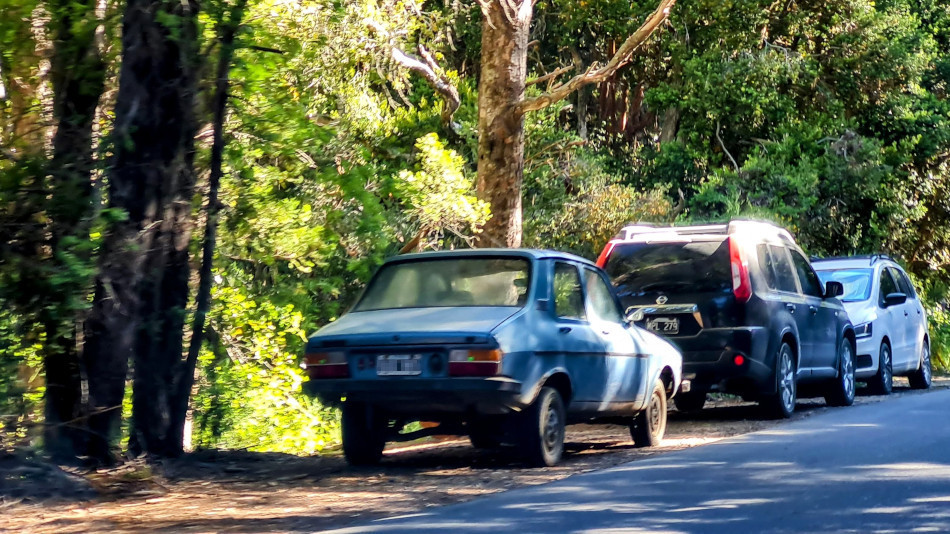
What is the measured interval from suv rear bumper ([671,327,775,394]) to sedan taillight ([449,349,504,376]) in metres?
4.41

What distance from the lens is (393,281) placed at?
10125 mm

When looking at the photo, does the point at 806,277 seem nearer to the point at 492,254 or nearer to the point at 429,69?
the point at 492,254

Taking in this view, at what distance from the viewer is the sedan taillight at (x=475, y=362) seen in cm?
880

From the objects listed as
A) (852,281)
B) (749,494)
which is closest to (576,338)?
(749,494)

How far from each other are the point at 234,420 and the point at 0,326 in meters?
6.52

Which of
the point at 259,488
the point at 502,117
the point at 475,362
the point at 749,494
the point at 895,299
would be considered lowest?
the point at 749,494

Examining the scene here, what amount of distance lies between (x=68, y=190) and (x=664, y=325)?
21.4ft

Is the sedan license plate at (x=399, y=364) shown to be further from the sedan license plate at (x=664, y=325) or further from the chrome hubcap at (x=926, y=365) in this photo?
the chrome hubcap at (x=926, y=365)

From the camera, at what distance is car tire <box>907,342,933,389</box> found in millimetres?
Answer: 18078

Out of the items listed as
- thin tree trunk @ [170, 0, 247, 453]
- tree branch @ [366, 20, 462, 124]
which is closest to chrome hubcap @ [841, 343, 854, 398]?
tree branch @ [366, 20, 462, 124]

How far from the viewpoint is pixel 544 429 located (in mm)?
9438

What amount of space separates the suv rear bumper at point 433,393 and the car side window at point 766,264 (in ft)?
16.2

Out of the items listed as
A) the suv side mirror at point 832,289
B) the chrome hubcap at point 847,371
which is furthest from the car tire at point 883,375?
the suv side mirror at point 832,289

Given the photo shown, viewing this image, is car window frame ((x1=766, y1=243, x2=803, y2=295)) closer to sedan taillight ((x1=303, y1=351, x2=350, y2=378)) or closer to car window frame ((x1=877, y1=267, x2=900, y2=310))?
car window frame ((x1=877, y1=267, x2=900, y2=310))
